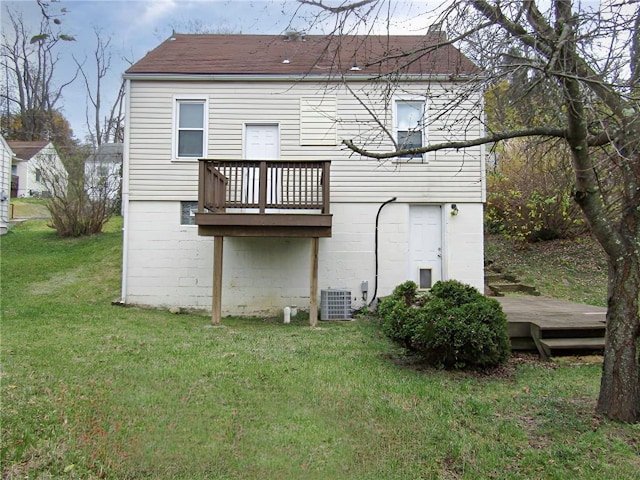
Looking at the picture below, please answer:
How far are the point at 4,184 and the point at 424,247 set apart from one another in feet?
52.8

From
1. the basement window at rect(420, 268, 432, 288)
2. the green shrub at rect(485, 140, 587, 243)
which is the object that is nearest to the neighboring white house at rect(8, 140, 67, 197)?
the basement window at rect(420, 268, 432, 288)

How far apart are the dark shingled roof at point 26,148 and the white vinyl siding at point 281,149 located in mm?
22012

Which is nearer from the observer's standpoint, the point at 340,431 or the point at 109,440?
the point at 109,440

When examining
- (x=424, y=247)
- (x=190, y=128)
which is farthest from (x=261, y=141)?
(x=424, y=247)

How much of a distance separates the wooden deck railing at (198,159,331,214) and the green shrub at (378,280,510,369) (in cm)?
343

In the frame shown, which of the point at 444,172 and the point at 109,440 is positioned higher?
the point at 444,172

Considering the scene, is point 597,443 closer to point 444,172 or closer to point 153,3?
point 444,172

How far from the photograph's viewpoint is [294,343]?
22.1ft

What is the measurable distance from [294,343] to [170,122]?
233 inches

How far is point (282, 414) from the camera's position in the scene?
156 inches

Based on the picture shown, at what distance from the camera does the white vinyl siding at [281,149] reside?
9.82 metres

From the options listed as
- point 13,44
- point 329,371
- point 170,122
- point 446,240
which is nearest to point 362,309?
point 446,240

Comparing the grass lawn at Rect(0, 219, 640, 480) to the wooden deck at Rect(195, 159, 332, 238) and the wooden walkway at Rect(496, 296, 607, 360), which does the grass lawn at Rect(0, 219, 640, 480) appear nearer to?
the wooden walkway at Rect(496, 296, 607, 360)

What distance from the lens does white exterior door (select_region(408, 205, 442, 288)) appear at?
32.6ft
